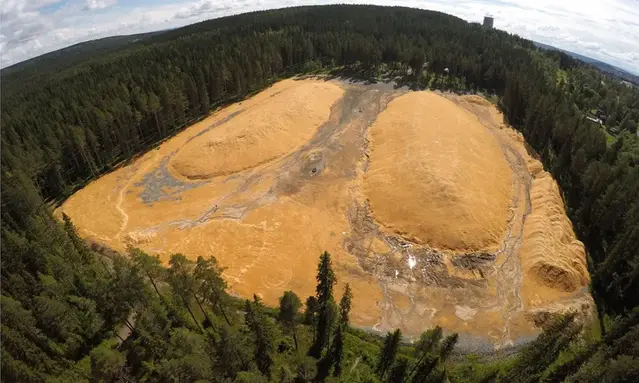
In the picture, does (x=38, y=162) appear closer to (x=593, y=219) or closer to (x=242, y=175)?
(x=242, y=175)

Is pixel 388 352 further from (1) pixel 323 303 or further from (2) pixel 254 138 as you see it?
(2) pixel 254 138

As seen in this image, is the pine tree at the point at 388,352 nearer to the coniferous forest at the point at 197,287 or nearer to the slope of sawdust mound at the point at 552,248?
the coniferous forest at the point at 197,287

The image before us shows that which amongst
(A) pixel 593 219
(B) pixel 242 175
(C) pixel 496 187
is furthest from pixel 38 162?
(A) pixel 593 219

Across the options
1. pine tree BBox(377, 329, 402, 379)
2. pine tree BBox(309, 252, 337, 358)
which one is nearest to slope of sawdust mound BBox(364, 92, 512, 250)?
pine tree BBox(377, 329, 402, 379)

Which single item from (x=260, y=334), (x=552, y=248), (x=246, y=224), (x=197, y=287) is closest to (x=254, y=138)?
(x=246, y=224)

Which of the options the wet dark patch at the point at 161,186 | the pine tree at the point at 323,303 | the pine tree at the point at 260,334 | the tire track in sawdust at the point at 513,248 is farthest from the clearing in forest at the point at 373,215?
the pine tree at the point at 260,334

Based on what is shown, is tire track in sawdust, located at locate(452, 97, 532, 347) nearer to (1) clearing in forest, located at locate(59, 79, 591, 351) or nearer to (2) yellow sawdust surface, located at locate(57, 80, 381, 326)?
(1) clearing in forest, located at locate(59, 79, 591, 351)
